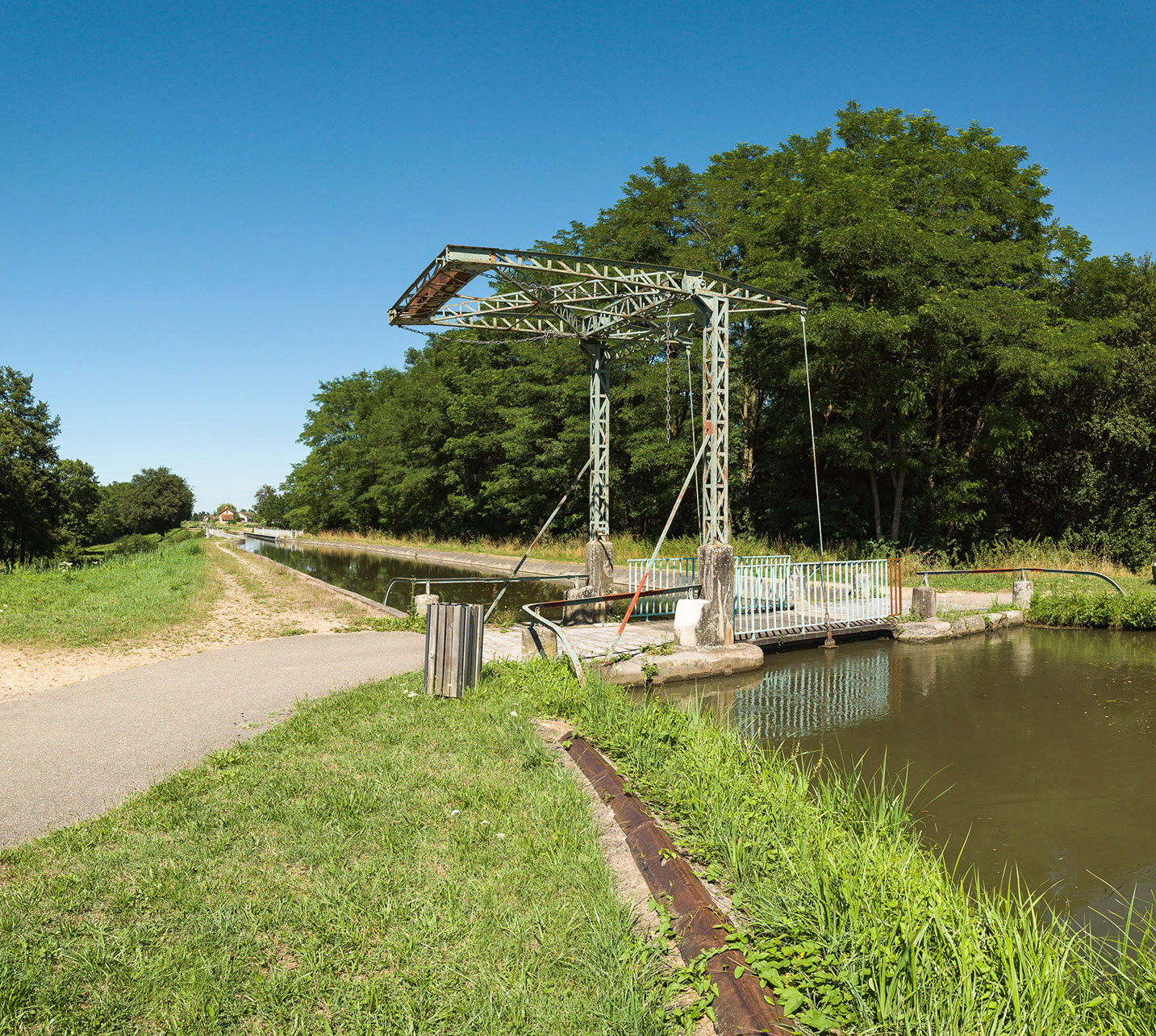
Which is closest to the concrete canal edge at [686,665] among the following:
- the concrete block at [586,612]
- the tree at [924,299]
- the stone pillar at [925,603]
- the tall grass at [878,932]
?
the concrete block at [586,612]

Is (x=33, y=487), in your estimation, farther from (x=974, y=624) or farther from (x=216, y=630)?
(x=974, y=624)

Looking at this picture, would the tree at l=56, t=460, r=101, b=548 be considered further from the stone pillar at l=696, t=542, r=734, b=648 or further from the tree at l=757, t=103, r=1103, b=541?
the stone pillar at l=696, t=542, r=734, b=648

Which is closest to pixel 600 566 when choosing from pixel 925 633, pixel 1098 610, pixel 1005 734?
pixel 925 633

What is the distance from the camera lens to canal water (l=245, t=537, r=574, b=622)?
1892 centimetres

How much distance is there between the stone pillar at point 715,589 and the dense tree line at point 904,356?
19.6 feet

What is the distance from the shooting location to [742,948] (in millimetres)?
3199

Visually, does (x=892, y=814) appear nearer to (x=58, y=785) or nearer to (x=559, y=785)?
(x=559, y=785)

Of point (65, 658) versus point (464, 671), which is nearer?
point (464, 671)

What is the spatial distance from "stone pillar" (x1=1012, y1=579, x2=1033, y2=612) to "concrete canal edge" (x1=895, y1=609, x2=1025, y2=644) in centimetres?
47

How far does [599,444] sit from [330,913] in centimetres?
1116

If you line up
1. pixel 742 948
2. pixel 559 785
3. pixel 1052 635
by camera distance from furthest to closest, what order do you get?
1. pixel 1052 635
2. pixel 559 785
3. pixel 742 948

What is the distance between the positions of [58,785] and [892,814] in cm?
581

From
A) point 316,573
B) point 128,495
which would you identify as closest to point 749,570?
point 316,573

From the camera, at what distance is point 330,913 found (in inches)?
138
